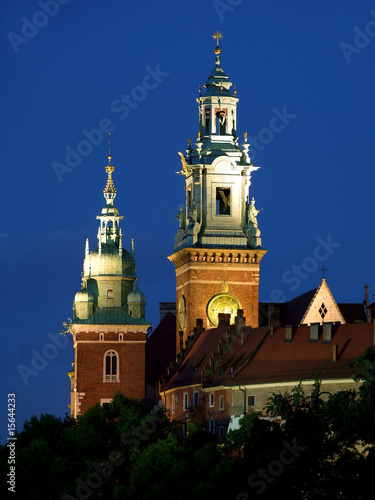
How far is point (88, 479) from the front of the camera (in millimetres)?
140375

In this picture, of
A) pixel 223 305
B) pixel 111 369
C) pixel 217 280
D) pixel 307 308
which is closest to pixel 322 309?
pixel 307 308

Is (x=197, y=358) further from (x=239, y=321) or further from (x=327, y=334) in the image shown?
(x=327, y=334)

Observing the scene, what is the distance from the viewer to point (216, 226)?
182 metres

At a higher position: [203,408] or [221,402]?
[203,408]

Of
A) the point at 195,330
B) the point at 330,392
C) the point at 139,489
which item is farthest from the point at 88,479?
the point at 195,330

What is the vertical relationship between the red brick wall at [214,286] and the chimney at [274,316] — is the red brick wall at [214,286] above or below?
above

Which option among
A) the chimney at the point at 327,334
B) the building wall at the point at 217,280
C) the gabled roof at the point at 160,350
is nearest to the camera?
the chimney at the point at 327,334

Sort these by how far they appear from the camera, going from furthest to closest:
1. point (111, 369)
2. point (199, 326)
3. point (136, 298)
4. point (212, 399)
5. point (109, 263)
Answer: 1. point (109, 263)
2. point (136, 298)
3. point (111, 369)
4. point (199, 326)
5. point (212, 399)

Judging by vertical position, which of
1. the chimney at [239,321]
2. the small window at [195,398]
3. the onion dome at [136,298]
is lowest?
the small window at [195,398]

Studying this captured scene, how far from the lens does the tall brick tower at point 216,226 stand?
179250mm

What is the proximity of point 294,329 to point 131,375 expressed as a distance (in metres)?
27.0

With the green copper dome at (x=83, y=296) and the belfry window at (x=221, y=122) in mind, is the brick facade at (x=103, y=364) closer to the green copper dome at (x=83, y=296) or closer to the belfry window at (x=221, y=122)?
the green copper dome at (x=83, y=296)

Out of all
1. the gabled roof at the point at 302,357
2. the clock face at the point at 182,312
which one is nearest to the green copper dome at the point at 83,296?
the clock face at the point at 182,312

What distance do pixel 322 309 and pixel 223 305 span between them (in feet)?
26.1
